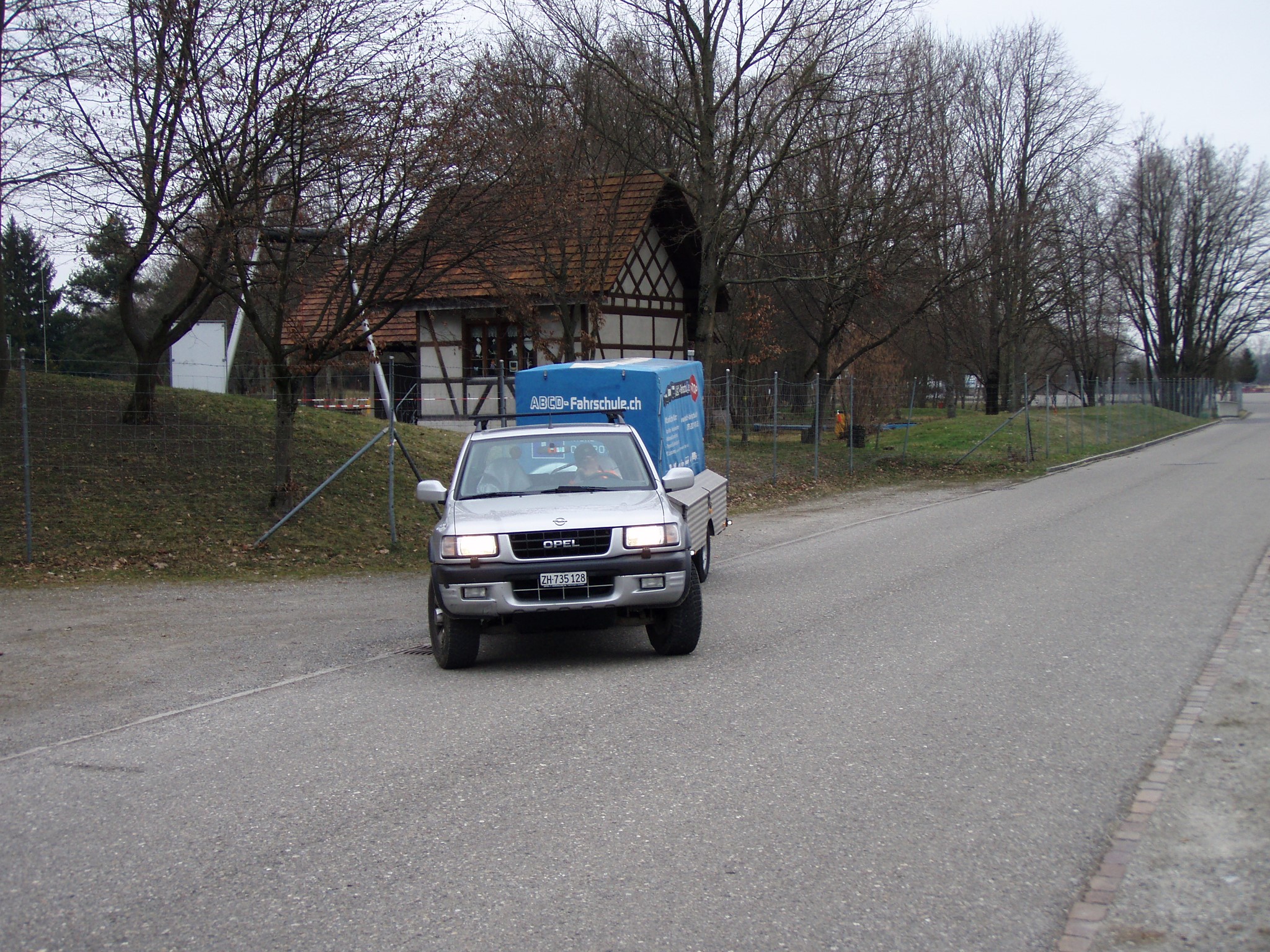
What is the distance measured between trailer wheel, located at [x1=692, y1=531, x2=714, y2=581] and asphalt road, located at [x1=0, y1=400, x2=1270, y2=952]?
1.91m

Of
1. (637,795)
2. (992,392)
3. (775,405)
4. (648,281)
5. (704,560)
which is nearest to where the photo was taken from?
(637,795)

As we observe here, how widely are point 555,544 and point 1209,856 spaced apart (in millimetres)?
4420

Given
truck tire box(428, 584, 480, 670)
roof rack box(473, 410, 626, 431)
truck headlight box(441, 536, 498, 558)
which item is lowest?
truck tire box(428, 584, 480, 670)

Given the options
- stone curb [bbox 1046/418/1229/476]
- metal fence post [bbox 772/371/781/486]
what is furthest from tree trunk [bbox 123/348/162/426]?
stone curb [bbox 1046/418/1229/476]

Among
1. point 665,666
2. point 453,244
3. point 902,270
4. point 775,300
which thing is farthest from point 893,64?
point 665,666

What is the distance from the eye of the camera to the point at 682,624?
8.06m

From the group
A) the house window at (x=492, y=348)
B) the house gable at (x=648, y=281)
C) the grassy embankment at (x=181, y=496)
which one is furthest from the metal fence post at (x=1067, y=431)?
the grassy embankment at (x=181, y=496)

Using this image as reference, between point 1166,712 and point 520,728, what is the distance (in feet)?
11.8

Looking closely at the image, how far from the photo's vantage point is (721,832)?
4664mm

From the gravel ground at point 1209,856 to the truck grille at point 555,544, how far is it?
3799 mm

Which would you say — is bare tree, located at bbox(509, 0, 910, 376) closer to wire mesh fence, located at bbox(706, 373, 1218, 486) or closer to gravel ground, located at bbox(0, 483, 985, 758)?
wire mesh fence, located at bbox(706, 373, 1218, 486)

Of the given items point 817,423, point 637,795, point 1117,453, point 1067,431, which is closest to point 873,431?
point 1067,431

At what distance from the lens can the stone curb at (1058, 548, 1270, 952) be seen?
3.82 m

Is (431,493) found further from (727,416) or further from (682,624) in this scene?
(727,416)
